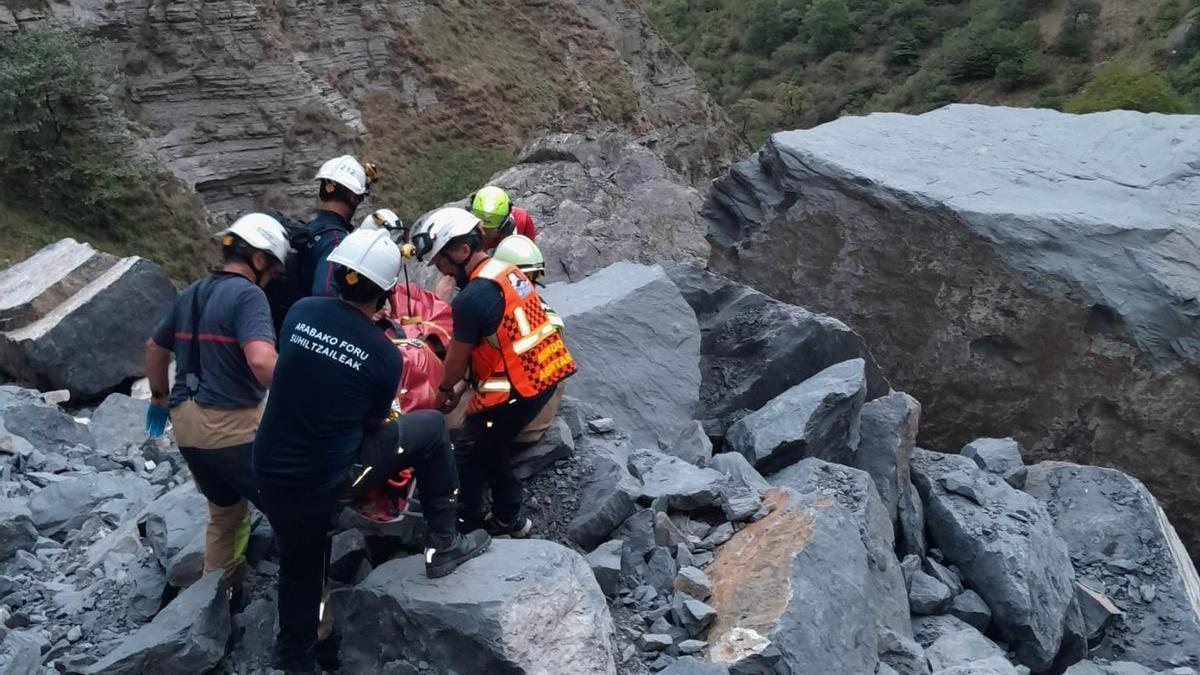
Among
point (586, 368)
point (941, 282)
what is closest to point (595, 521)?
point (586, 368)

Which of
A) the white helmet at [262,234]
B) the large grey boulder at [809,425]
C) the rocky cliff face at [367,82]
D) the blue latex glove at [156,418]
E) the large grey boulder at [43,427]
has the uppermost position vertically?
the white helmet at [262,234]

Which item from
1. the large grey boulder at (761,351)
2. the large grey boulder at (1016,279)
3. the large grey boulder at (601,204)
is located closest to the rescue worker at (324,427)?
the large grey boulder at (761,351)

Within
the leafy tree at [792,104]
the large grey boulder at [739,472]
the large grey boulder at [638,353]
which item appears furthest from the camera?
the leafy tree at [792,104]

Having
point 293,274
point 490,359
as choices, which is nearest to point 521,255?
point 490,359

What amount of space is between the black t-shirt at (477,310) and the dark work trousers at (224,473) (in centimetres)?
104

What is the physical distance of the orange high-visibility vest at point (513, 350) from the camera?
486 centimetres

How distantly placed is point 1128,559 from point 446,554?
16.5ft

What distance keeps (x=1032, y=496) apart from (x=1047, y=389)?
1286mm

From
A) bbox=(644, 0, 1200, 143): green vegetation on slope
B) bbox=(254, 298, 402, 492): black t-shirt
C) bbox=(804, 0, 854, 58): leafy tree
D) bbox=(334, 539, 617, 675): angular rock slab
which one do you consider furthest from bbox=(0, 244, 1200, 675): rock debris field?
bbox=(804, 0, 854, 58): leafy tree

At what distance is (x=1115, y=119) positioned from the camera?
1016 cm

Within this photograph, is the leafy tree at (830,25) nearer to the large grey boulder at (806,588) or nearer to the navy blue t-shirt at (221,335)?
the large grey boulder at (806,588)

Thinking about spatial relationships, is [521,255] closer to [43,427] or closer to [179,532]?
[179,532]

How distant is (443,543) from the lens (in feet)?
14.5

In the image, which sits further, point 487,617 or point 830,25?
point 830,25
